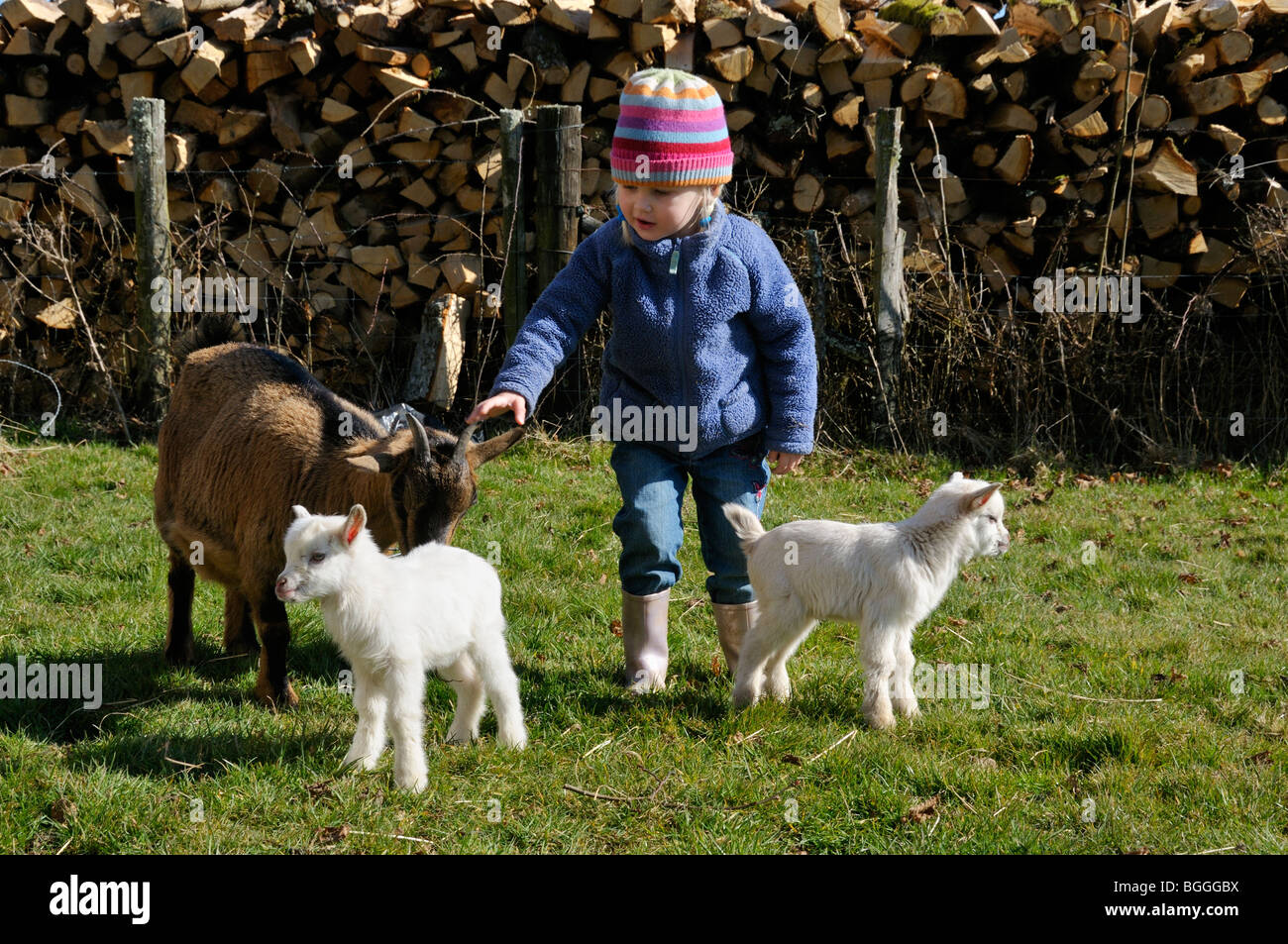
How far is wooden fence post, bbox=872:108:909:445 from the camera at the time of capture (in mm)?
8266

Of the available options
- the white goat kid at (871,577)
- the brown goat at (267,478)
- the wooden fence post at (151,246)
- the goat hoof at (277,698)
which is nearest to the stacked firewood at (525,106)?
the wooden fence post at (151,246)

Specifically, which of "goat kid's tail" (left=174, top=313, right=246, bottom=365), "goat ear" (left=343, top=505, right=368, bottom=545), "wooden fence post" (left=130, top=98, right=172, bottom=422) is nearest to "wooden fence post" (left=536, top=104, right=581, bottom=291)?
"wooden fence post" (left=130, top=98, right=172, bottom=422)

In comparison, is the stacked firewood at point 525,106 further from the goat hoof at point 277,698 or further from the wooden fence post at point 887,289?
the goat hoof at point 277,698

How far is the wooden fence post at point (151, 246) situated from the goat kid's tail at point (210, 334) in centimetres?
294

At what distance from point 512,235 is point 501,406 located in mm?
4438

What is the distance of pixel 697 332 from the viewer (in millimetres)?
4270

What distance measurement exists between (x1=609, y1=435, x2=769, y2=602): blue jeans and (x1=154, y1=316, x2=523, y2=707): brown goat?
490mm

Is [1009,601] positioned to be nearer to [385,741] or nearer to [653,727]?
[653,727]

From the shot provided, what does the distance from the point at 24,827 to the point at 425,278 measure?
574cm

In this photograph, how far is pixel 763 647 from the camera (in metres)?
4.19

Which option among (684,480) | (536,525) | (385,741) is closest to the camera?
(385,741)

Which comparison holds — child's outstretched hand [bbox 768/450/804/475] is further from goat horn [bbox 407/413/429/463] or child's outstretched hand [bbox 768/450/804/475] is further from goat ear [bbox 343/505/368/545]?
goat ear [bbox 343/505/368/545]

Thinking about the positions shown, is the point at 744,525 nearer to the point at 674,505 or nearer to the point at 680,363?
the point at 674,505

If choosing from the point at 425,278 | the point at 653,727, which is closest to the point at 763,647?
the point at 653,727
